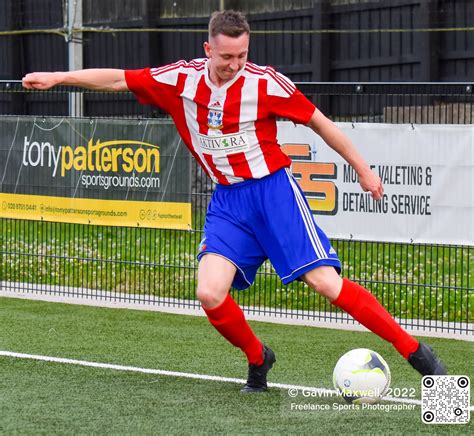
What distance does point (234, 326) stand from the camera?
24.0 ft

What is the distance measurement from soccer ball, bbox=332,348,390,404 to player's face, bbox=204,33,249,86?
169 cm

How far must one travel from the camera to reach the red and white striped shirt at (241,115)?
704 centimetres

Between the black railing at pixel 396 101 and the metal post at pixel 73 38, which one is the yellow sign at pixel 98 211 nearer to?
the black railing at pixel 396 101

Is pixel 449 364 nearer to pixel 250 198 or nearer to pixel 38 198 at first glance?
pixel 250 198

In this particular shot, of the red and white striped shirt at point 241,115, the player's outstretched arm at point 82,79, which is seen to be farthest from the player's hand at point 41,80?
the red and white striped shirt at point 241,115

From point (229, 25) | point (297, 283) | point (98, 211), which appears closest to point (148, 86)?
point (229, 25)

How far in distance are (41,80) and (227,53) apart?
105 cm

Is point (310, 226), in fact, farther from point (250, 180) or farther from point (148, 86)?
point (148, 86)

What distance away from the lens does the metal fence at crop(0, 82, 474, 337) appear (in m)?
10.9

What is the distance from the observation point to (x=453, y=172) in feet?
32.6

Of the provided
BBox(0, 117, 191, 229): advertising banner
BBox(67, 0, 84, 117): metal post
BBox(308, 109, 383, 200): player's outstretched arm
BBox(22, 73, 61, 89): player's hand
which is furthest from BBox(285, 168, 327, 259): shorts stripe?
BBox(67, 0, 84, 117): metal post

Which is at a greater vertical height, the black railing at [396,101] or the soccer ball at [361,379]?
the black railing at [396,101]

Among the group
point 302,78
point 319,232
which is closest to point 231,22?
point 319,232

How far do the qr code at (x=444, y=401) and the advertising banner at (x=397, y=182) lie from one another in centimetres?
313
